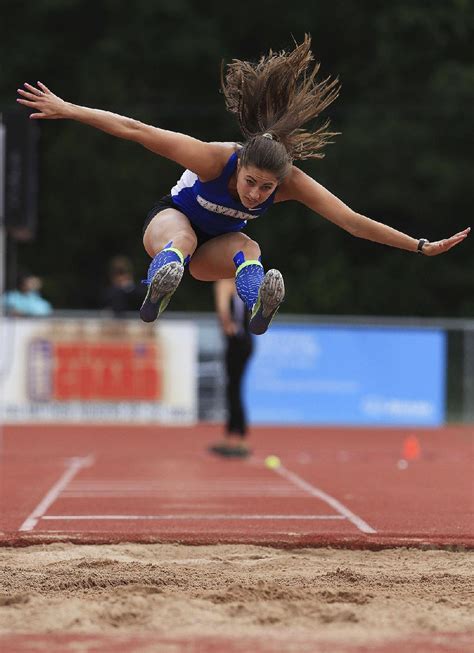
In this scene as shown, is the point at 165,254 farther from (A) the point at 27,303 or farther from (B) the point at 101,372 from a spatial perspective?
(A) the point at 27,303

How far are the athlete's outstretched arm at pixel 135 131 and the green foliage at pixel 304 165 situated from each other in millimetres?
20054

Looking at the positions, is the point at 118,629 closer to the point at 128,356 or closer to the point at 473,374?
the point at 128,356

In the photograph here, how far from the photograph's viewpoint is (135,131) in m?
5.83

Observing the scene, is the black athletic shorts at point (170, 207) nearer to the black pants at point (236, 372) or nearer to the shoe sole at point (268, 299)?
the shoe sole at point (268, 299)

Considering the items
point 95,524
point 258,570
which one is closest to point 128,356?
point 95,524

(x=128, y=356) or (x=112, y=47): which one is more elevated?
(x=112, y=47)

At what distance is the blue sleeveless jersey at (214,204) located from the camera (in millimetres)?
6191

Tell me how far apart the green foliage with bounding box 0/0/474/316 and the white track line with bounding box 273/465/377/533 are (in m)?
15.5

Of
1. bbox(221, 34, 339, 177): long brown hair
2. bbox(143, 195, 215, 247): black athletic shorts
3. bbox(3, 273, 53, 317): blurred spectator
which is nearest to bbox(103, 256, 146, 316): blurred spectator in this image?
bbox(3, 273, 53, 317): blurred spectator

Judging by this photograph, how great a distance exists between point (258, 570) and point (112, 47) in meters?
24.8

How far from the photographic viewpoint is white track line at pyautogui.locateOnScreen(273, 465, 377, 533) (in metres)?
7.17

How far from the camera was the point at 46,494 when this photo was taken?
8805 mm

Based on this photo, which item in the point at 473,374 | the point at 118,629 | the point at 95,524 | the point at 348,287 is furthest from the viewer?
the point at 348,287

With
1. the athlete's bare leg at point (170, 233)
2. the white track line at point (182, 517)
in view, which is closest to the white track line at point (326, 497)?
the white track line at point (182, 517)
